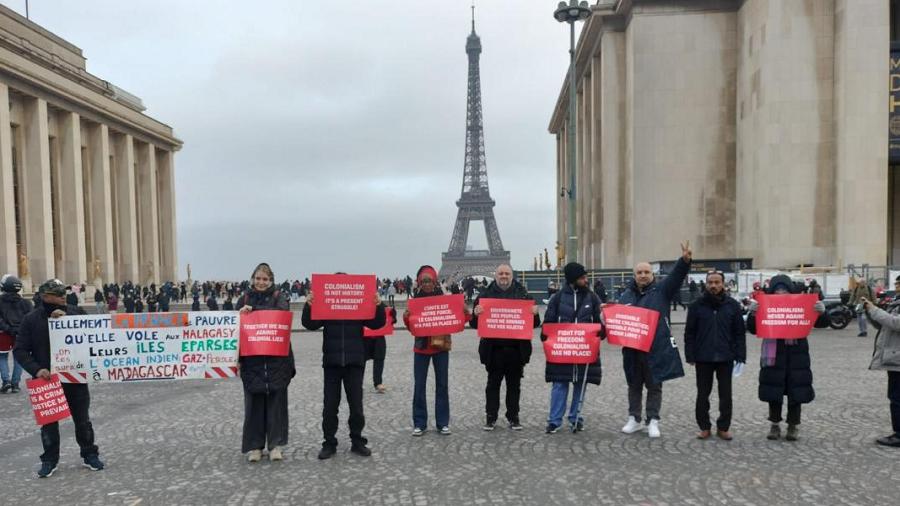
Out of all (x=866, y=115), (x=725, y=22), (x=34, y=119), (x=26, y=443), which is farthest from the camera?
(x=34, y=119)

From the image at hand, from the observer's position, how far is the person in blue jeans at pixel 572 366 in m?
6.65

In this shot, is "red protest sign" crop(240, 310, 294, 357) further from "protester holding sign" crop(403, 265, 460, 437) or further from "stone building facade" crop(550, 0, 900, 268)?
"stone building facade" crop(550, 0, 900, 268)

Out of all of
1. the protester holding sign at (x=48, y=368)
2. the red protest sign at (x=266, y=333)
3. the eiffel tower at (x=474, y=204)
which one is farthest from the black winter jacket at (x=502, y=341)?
the eiffel tower at (x=474, y=204)

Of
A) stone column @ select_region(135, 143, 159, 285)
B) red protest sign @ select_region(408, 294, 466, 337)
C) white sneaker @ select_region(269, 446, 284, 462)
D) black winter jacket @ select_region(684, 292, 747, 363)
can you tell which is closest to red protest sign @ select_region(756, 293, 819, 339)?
black winter jacket @ select_region(684, 292, 747, 363)

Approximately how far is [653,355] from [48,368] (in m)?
5.82

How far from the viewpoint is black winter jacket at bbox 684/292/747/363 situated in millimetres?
6168

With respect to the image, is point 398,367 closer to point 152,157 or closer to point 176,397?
point 176,397

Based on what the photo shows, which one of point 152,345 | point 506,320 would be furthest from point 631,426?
point 152,345

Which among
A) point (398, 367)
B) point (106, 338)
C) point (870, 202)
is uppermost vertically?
point (870, 202)

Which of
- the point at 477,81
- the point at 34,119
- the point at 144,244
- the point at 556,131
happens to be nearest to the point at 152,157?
the point at 144,244

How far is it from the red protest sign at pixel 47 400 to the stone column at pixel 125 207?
56.4m

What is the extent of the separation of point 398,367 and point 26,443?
253 inches

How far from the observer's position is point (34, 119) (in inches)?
1694

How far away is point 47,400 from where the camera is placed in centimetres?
538
